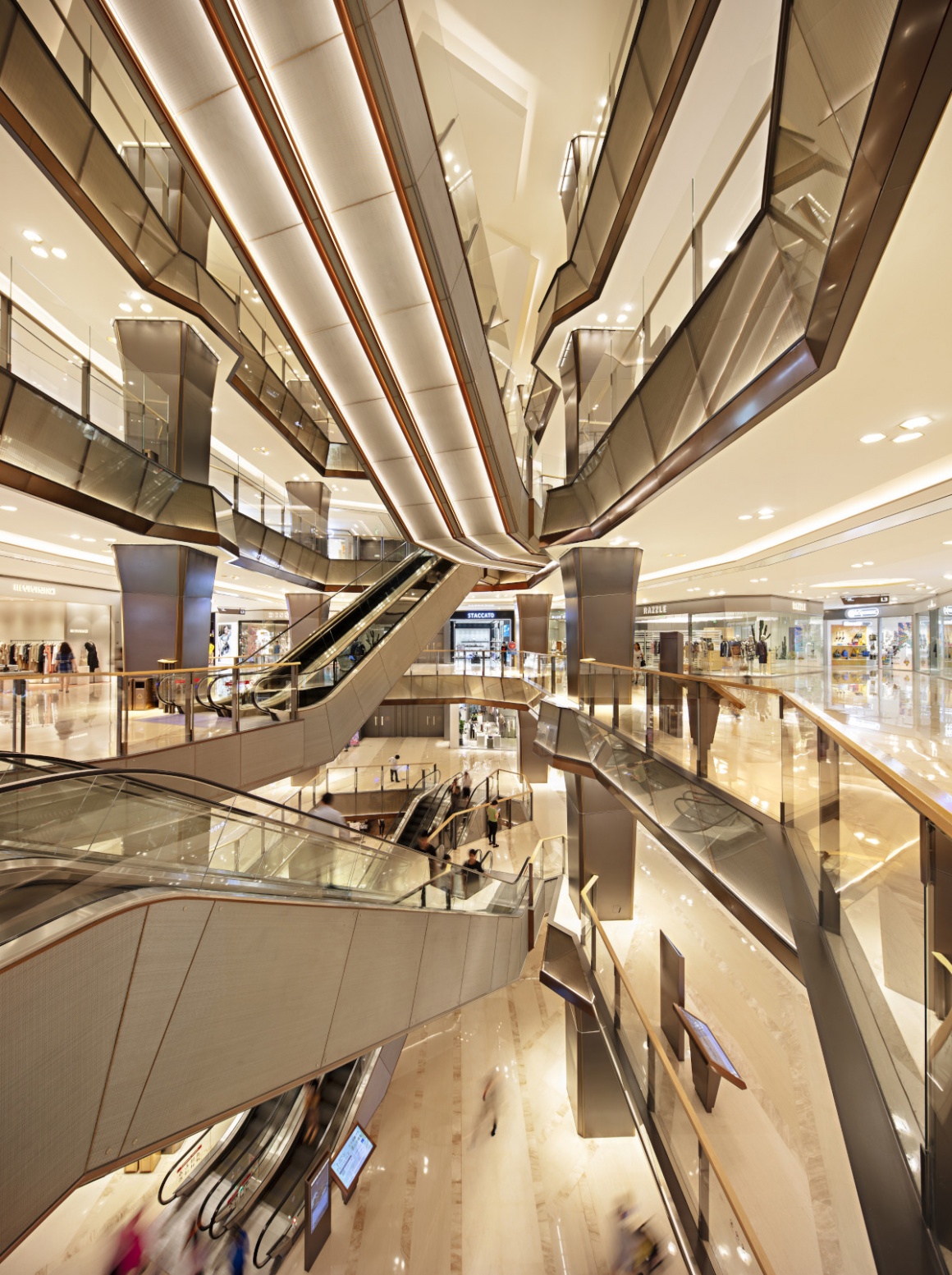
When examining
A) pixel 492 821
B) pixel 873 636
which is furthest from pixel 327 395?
pixel 873 636

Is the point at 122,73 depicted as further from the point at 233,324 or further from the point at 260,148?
the point at 260,148

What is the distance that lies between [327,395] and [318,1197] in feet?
32.9

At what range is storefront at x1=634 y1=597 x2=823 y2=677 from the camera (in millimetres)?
23812

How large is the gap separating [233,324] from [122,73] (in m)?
3.78

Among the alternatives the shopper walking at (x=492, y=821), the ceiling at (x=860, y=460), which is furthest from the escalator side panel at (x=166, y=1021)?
the shopper walking at (x=492, y=821)

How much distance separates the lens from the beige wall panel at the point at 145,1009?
277cm

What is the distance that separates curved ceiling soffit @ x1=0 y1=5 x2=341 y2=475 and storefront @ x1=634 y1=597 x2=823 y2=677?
17.5 meters

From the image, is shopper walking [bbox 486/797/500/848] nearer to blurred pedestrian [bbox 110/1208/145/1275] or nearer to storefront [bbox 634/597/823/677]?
storefront [bbox 634/597/823/677]

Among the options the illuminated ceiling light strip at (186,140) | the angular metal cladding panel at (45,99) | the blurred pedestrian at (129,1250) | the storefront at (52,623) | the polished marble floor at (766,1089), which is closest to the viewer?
the illuminated ceiling light strip at (186,140)

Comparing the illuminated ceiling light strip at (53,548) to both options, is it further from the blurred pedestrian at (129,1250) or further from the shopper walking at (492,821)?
the shopper walking at (492,821)

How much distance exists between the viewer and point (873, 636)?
97.3ft

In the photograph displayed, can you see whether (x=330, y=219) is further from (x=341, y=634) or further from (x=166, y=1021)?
(x=341, y=634)

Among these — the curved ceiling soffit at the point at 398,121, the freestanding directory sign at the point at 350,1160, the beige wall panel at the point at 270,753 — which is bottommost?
the freestanding directory sign at the point at 350,1160

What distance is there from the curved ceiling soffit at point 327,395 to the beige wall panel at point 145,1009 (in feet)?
17.0
